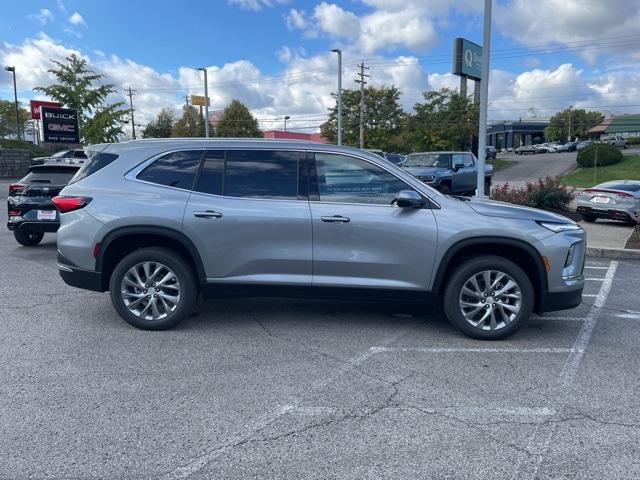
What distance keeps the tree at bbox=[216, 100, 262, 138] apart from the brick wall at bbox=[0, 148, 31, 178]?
26.2m

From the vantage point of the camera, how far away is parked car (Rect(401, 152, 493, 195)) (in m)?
16.0

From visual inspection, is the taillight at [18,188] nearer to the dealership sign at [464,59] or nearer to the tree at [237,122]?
the dealership sign at [464,59]

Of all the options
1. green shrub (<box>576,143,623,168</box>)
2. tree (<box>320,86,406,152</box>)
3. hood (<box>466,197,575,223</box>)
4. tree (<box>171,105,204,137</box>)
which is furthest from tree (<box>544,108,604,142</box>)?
hood (<box>466,197,575,223</box>)

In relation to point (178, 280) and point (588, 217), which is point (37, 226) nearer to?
point (178, 280)

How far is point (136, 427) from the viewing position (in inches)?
135

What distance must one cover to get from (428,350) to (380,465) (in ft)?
6.36

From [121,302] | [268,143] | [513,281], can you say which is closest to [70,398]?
[121,302]

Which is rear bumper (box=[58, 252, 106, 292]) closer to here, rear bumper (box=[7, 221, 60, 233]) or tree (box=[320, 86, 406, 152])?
rear bumper (box=[7, 221, 60, 233])

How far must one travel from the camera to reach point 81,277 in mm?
5277

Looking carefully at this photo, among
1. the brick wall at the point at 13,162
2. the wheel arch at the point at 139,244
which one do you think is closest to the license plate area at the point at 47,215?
the wheel arch at the point at 139,244

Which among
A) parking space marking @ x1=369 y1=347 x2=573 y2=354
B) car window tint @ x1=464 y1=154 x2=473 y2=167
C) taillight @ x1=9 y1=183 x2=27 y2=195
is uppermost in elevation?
car window tint @ x1=464 y1=154 x2=473 y2=167

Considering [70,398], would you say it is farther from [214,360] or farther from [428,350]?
[428,350]

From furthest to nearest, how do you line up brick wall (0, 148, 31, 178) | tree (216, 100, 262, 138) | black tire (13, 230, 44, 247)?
tree (216, 100, 262, 138)
brick wall (0, 148, 31, 178)
black tire (13, 230, 44, 247)

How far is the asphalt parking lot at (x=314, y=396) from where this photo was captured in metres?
3.07
